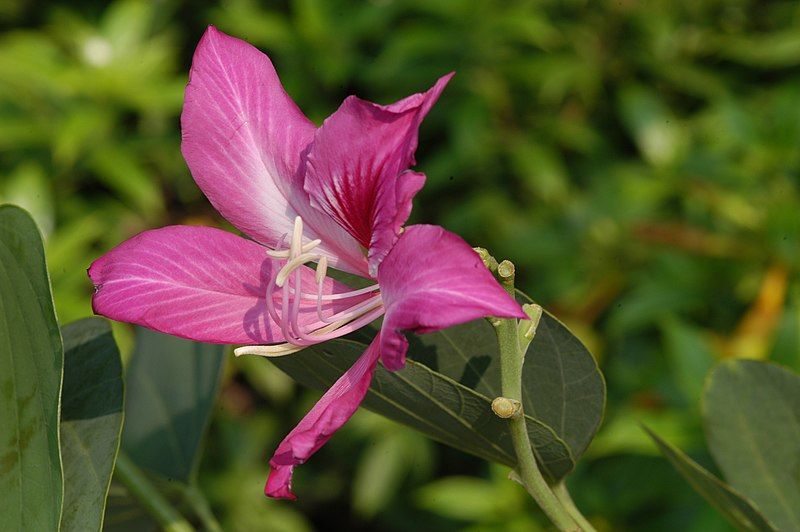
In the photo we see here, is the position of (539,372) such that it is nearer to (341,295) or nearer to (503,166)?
(341,295)

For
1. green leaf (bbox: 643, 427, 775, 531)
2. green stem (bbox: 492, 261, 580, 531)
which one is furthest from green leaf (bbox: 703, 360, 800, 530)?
green stem (bbox: 492, 261, 580, 531)

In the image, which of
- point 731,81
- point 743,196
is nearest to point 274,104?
point 743,196

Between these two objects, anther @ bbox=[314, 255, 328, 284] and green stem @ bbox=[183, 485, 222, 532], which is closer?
anther @ bbox=[314, 255, 328, 284]

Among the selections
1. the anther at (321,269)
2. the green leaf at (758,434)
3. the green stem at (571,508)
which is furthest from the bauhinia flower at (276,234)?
the green leaf at (758,434)

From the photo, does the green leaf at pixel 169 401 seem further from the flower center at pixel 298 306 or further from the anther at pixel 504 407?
the anther at pixel 504 407

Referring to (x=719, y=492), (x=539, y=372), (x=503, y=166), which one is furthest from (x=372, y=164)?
(x=503, y=166)

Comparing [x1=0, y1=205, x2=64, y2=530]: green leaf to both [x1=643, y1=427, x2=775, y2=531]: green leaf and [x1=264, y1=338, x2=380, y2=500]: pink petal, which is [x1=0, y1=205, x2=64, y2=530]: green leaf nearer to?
[x1=264, y1=338, x2=380, y2=500]: pink petal
